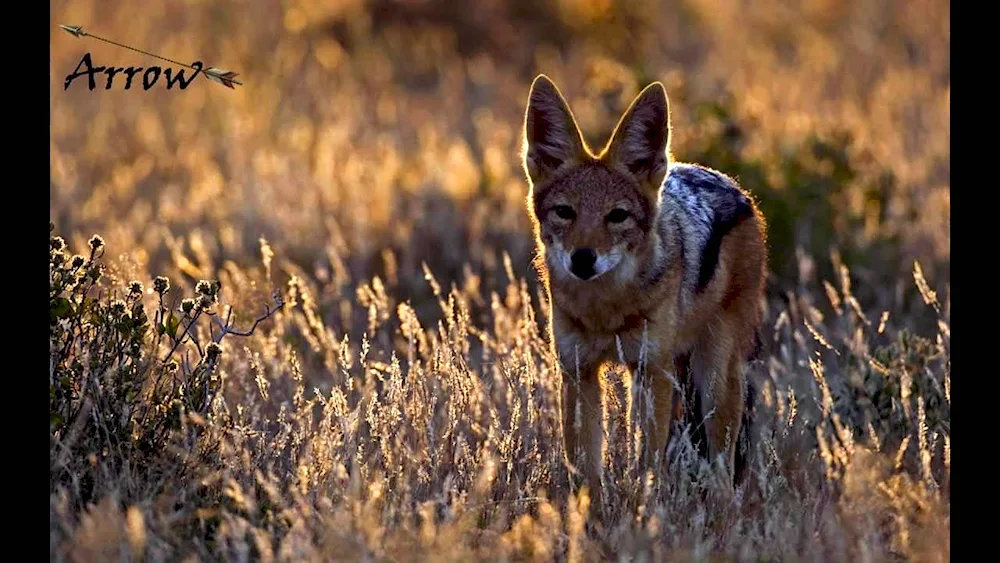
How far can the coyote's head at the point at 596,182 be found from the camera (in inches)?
236

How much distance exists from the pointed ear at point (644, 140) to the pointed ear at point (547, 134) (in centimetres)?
16

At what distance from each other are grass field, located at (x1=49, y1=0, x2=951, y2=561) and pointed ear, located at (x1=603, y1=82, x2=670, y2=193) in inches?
38.2

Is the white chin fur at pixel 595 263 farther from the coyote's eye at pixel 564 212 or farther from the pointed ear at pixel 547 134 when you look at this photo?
the pointed ear at pixel 547 134

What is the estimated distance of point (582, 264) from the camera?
5.84m

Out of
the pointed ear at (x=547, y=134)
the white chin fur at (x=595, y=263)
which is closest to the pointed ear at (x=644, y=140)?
the pointed ear at (x=547, y=134)

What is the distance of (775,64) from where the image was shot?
17547 millimetres

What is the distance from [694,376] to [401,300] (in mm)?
3440

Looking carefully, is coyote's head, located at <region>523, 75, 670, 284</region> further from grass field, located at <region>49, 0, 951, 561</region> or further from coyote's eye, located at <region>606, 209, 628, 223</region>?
grass field, located at <region>49, 0, 951, 561</region>

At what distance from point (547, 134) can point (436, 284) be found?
44.7 inches

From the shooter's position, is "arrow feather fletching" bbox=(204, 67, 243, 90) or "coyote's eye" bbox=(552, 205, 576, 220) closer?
"arrow feather fletching" bbox=(204, 67, 243, 90)

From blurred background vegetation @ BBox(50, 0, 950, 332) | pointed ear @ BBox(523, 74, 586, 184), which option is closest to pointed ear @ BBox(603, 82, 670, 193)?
pointed ear @ BBox(523, 74, 586, 184)

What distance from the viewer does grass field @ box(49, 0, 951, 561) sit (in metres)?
5.26

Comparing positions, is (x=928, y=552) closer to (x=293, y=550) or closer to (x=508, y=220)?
(x=293, y=550)
